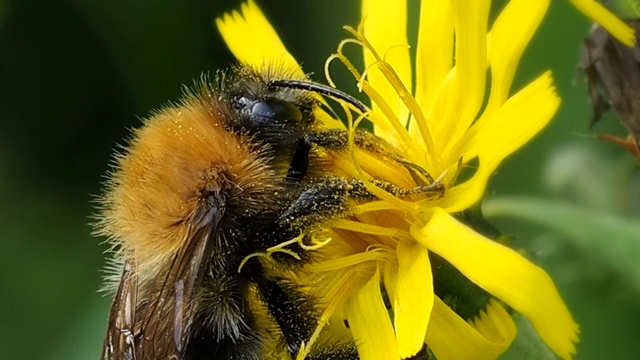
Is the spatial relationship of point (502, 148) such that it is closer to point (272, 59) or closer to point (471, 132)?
point (471, 132)

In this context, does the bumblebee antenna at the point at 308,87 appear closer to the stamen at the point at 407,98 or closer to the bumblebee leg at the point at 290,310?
the stamen at the point at 407,98

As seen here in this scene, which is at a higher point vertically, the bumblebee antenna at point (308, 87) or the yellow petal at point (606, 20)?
the bumblebee antenna at point (308, 87)

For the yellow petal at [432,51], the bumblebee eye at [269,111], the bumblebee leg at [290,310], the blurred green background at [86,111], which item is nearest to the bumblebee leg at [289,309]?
the bumblebee leg at [290,310]

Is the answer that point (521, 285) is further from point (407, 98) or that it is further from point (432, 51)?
point (432, 51)

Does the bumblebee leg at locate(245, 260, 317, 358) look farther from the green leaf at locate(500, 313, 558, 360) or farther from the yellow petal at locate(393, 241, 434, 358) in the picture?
the green leaf at locate(500, 313, 558, 360)

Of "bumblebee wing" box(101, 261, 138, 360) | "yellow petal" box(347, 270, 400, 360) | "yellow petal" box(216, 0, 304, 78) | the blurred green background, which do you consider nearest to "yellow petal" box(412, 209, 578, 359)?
"yellow petal" box(347, 270, 400, 360)

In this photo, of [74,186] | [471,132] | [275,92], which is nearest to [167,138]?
[275,92]
